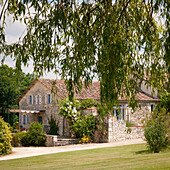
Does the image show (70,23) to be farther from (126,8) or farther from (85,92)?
(85,92)

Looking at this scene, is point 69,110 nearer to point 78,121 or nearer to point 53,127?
point 78,121

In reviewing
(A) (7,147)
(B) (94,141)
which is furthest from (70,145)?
(A) (7,147)

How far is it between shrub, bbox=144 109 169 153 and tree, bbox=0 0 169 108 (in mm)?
7732

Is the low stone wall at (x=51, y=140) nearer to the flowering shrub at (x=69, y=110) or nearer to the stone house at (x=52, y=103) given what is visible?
the flowering shrub at (x=69, y=110)

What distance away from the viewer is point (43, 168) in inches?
473

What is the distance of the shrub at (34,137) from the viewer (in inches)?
928

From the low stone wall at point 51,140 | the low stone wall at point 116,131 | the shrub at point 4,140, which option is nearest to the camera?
the shrub at point 4,140

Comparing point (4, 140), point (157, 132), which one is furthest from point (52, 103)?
point (157, 132)

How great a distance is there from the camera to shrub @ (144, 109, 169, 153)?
14.5 m

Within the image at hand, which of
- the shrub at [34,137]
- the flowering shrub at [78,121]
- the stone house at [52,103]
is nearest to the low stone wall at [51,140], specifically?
the shrub at [34,137]

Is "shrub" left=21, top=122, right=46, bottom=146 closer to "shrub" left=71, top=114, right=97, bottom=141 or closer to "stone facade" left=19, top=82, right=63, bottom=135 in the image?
"shrub" left=71, top=114, right=97, bottom=141

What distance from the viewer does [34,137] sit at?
23609 millimetres

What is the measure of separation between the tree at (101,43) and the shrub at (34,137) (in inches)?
677

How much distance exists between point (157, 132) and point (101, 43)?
9.11 meters
